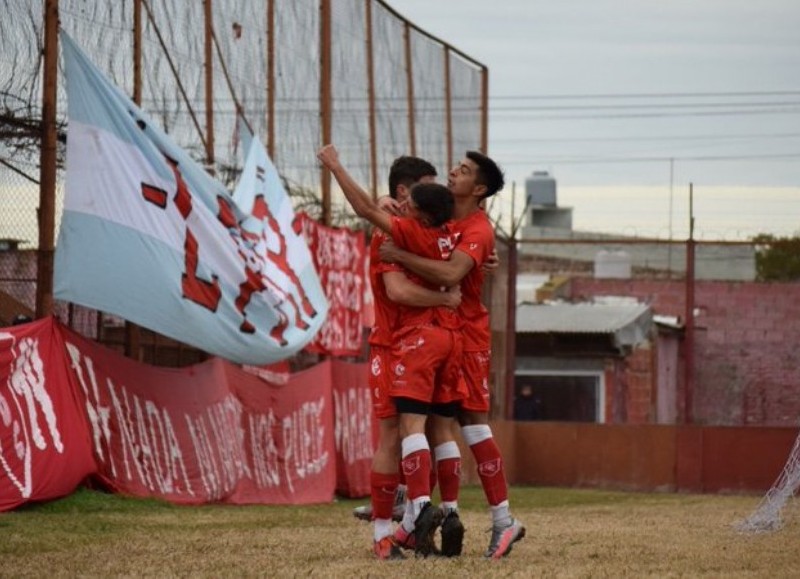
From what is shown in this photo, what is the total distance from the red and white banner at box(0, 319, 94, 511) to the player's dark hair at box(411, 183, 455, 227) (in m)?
3.89

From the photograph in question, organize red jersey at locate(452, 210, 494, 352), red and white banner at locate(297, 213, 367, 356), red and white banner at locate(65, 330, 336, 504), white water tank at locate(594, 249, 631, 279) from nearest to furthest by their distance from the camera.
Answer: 1. red jersey at locate(452, 210, 494, 352)
2. red and white banner at locate(65, 330, 336, 504)
3. red and white banner at locate(297, 213, 367, 356)
4. white water tank at locate(594, 249, 631, 279)

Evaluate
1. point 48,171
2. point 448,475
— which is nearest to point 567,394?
point 48,171

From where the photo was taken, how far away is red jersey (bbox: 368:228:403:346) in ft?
33.4

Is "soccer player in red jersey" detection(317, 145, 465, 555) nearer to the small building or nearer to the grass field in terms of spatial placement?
the grass field

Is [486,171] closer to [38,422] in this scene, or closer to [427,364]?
[427,364]

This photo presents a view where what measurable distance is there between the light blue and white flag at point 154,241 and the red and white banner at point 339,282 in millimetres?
3086

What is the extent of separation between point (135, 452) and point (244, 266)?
1.70 meters

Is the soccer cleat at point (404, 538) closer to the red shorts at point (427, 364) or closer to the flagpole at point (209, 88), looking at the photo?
the red shorts at point (427, 364)

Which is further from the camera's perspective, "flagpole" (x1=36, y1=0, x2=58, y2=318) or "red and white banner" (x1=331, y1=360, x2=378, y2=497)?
"red and white banner" (x1=331, y1=360, x2=378, y2=497)

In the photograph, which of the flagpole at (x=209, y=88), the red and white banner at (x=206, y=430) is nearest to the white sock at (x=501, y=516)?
the red and white banner at (x=206, y=430)

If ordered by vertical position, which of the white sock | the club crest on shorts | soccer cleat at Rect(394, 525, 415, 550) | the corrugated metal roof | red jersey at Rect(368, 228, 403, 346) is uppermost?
red jersey at Rect(368, 228, 403, 346)

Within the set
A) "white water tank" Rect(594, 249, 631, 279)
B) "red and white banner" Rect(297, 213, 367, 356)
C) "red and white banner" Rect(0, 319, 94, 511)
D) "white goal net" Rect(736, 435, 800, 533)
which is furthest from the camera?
"white water tank" Rect(594, 249, 631, 279)

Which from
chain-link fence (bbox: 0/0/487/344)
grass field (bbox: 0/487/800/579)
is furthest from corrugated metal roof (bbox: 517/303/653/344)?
grass field (bbox: 0/487/800/579)

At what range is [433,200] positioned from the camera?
32.6 feet
